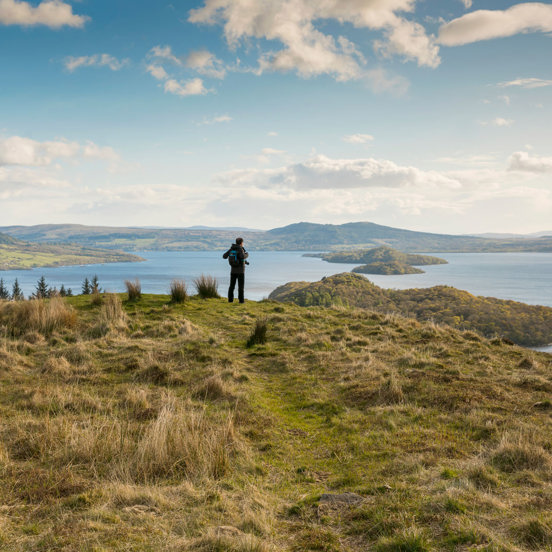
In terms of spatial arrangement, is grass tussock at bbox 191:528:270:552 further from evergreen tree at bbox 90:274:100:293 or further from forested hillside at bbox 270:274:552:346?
forested hillside at bbox 270:274:552:346

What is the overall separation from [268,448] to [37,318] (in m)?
8.89

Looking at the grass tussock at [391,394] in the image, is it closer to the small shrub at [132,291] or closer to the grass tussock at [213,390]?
the grass tussock at [213,390]

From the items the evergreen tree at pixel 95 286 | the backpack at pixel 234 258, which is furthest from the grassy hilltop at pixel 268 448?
the backpack at pixel 234 258

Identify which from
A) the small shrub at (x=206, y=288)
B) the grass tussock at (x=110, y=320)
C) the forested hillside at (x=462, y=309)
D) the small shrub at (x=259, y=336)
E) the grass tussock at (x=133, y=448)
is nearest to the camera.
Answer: the grass tussock at (x=133, y=448)

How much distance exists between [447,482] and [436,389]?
134 inches

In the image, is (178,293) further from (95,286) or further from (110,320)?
(110,320)

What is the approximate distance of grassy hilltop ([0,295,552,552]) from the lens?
10.1 ft

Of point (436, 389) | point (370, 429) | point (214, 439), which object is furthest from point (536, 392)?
point (214, 439)

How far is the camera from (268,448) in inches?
196

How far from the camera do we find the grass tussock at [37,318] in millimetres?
10547

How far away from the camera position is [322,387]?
294 inches

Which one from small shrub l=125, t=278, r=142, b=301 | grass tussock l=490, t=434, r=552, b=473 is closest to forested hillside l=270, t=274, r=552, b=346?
small shrub l=125, t=278, r=142, b=301

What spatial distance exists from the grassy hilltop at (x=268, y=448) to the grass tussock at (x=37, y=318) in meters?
0.67

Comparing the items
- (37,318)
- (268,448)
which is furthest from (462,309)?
(268,448)
